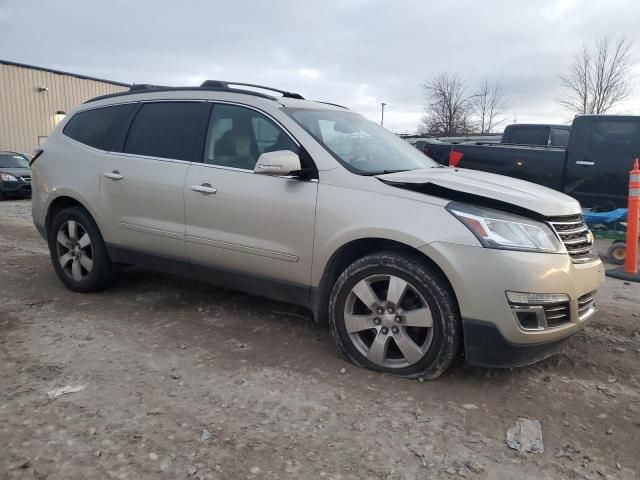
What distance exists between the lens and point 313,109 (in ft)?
13.3

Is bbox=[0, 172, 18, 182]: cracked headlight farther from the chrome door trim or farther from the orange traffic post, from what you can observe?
the orange traffic post

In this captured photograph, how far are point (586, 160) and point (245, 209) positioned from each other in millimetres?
6075

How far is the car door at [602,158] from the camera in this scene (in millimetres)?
7570

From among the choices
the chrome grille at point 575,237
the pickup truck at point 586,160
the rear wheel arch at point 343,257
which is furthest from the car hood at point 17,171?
the chrome grille at point 575,237

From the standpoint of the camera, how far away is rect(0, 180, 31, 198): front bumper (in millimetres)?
14203

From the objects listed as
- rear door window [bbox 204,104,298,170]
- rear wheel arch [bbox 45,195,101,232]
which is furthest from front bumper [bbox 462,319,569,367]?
rear wheel arch [bbox 45,195,101,232]

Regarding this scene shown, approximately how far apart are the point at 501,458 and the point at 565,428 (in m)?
0.48

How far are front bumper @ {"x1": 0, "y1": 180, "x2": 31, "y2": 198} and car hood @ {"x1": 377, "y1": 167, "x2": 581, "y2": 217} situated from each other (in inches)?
547

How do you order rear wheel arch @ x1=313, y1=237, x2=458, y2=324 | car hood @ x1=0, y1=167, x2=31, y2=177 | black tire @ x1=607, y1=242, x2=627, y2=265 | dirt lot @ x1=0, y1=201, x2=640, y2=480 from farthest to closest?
1. car hood @ x1=0, y1=167, x2=31, y2=177
2. black tire @ x1=607, y1=242, x2=627, y2=265
3. rear wheel arch @ x1=313, y1=237, x2=458, y2=324
4. dirt lot @ x1=0, y1=201, x2=640, y2=480

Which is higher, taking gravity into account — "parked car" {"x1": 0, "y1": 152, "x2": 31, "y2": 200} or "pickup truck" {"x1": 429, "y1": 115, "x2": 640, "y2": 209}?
"pickup truck" {"x1": 429, "y1": 115, "x2": 640, "y2": 209}

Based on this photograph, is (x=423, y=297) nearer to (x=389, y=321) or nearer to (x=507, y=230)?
(x=389, y=321)

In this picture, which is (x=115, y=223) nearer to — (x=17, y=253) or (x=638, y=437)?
(x=17, y=253)

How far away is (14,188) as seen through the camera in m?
14.3

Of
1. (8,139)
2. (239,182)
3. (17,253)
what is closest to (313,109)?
(239,182)
